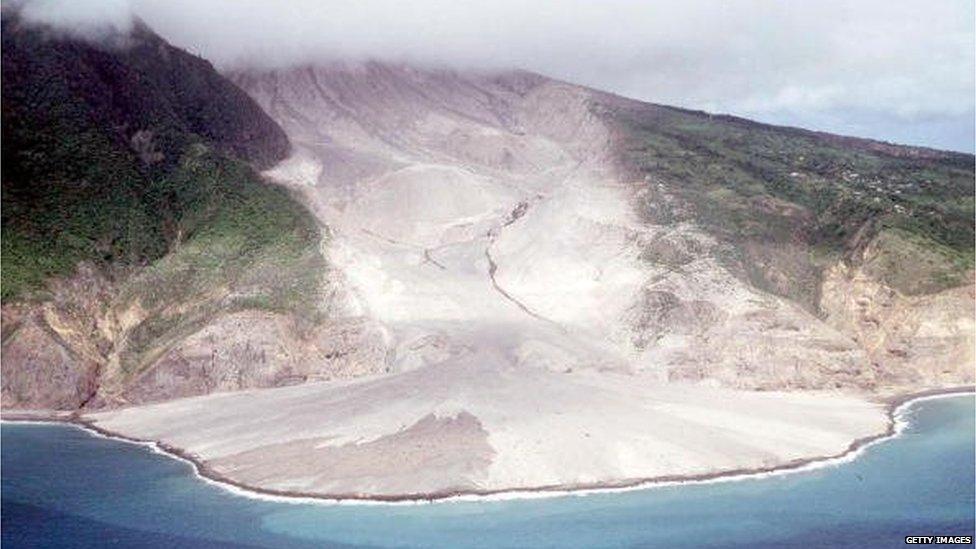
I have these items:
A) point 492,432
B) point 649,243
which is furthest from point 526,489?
point 649,243

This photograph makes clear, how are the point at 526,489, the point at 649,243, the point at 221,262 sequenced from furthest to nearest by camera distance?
the point at 649,243 → the point at 221,262 → the point at 526,489

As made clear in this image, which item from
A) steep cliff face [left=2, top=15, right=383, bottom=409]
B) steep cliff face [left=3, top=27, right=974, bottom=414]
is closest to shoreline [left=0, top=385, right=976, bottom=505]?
steep cliff face [left=3, top=27, right=974, bottom=414]

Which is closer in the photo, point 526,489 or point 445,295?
point 526,489

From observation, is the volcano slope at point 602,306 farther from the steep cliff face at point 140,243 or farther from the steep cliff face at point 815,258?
the steep cliff face at point 140,243

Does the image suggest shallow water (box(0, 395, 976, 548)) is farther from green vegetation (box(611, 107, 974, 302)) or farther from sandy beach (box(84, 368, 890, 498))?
green vegetation (box(611, 107, 974, 302))

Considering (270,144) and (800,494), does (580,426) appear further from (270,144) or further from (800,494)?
(270,144)

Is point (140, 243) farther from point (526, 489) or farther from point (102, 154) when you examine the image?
point (526, 489)

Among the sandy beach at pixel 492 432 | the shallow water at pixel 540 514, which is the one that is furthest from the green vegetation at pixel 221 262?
the shallow water at pixel 540 514

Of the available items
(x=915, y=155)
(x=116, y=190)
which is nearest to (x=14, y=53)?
(x=116, y=190)
